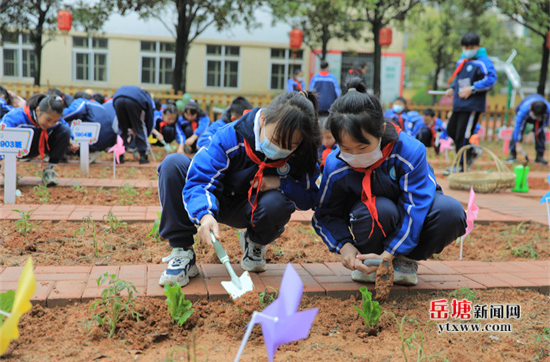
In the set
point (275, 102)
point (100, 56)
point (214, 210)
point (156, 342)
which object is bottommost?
point (156, 342)

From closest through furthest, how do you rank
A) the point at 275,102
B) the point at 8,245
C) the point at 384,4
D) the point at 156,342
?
1. the point at 156,342
2. the point at 275,102
3. the point at 8,245
4. the point at 384,4

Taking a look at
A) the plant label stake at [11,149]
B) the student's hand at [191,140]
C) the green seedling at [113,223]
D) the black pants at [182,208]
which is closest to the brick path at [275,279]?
the black pants at [182,208]

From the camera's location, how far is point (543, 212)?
16.2ft

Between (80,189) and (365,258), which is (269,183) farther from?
(80,189)

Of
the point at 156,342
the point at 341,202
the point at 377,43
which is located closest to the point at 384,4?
the point at 377,43

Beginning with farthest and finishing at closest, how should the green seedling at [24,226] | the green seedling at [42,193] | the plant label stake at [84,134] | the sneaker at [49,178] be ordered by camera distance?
1. the plant label stake at [84,134]
2. the sneaker at [49,178]
3. the green seedling at [42,193]
4. the green seedling at [24,226]

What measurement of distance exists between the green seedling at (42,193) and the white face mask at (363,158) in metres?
3.08

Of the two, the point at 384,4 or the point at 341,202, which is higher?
the point at 384,4

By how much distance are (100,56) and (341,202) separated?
21.1 meters

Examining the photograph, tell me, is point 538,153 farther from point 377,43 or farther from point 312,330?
point 312,330

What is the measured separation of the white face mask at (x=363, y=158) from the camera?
2318 millimetres

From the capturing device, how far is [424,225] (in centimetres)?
246

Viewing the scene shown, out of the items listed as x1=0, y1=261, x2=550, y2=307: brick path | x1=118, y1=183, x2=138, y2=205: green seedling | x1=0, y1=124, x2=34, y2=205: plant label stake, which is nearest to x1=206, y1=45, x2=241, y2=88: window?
x1=118, y1=183, x2=138, y2=205: green seedling

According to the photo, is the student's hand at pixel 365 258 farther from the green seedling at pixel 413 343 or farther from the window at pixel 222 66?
the window at pixel 222 66
